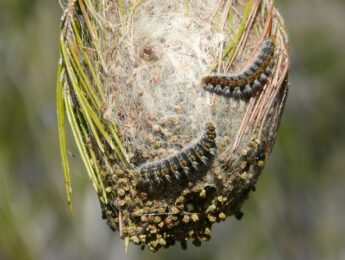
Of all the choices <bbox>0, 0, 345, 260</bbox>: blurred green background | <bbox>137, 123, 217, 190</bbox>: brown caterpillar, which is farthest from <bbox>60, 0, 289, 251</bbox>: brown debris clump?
<bbox>0, 0, 345, 260</bbox>: blurred green background

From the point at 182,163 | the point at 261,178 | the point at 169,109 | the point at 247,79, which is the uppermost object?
the point at 247,79

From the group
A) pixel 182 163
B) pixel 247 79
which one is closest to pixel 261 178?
pixel 247 79

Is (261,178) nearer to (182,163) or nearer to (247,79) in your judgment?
(247,79)

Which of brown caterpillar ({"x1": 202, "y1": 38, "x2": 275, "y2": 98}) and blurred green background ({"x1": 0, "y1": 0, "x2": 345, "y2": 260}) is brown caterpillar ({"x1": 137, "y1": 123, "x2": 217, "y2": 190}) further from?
blurred green background ({"x1": 0, "y1": 0, "x2": 345, "y2": 260})

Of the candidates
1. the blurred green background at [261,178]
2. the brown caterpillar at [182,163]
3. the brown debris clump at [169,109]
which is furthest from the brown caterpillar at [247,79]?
the blurred green background at [261,178]
